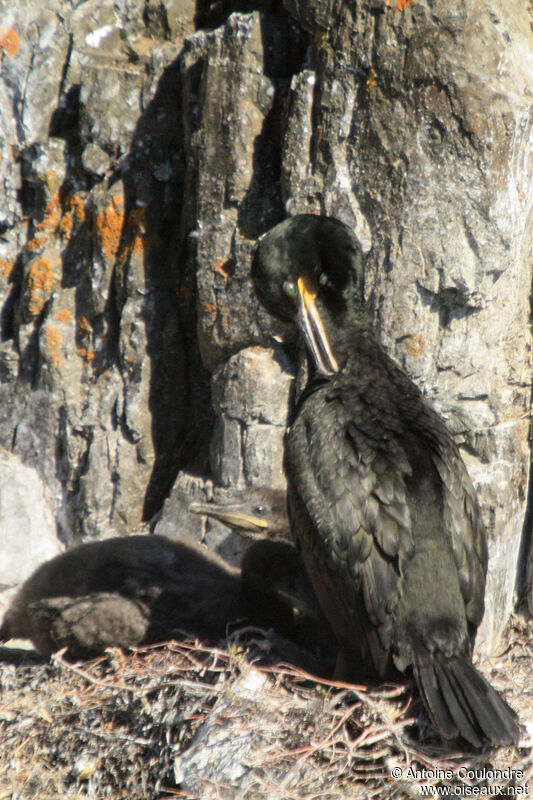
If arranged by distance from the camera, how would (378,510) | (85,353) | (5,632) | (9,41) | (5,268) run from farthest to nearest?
(5,268), (9,41), (85,353), (5,632), (378,510)

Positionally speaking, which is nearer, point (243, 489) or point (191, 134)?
point (243, 489)

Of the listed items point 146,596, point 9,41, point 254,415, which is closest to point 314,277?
point 254,415

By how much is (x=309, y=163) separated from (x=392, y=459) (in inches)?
64.6

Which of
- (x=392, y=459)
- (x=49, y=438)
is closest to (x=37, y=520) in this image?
(x=49, y=438)

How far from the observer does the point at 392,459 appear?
342 centimetres

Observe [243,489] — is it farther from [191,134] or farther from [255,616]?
[191,134]

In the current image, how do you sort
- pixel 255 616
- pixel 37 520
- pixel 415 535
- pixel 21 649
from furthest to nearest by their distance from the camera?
pixel 37 520, pixel 21 649, pixel 255 616, pixel 415 535

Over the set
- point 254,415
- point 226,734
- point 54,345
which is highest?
point 54,345

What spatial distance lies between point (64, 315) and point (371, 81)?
2.23 m

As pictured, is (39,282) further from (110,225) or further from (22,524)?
(22,524)

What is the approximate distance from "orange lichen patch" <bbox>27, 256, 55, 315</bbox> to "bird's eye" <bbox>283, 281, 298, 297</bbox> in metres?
1.89

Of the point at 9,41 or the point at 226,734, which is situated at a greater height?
the point at 9,41

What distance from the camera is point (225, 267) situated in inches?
179

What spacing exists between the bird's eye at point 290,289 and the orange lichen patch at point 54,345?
1762 millimetres
